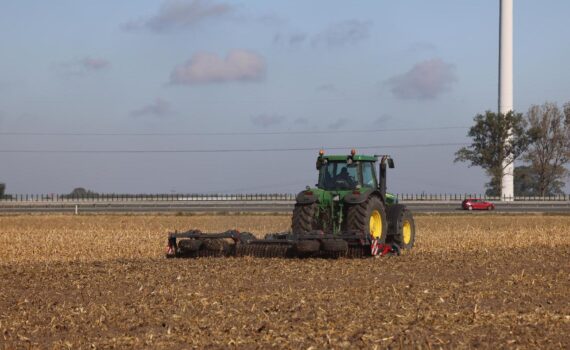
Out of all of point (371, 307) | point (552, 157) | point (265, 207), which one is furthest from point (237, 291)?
point (552, 157)

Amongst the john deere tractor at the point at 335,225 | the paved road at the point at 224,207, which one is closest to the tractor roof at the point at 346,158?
the john deere tractor at the point at 335,225

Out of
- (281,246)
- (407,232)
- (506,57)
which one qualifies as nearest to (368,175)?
(407,232)

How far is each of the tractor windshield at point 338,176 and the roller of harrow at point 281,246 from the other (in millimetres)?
1465

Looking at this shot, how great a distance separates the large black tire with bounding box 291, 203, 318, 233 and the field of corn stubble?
30.6 inches

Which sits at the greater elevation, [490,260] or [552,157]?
[552,157]

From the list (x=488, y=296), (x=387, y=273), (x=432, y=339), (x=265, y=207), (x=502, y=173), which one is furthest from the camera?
(x=502, y=173)

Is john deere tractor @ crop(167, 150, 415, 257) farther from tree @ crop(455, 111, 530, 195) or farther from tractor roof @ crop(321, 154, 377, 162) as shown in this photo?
tree @ crop(455, 111, 530, 195)

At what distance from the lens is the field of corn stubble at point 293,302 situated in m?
9.31

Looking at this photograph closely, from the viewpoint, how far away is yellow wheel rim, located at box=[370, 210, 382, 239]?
18078 millimetres

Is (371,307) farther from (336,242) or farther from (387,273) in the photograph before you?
(336,242)

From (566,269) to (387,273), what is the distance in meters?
3.39

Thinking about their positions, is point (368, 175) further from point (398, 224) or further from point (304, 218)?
point (304, 218)

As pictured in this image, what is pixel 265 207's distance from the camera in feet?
179

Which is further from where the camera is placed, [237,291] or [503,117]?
[503,117]
